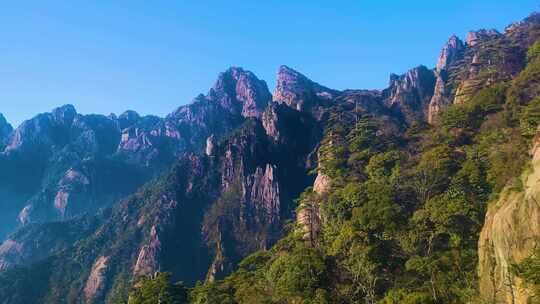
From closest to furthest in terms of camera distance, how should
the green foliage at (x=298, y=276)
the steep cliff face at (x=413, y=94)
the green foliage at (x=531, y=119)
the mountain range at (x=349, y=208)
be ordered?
the mountain range at (x=349, y=208)
the green foliage at (x=298, y=276)
the green foliage at (x=531, y=119)
the steep cliff face at (x=413, y=94)

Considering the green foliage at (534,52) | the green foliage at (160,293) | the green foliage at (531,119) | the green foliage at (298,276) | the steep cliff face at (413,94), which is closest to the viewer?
the green foliage at (298,276)

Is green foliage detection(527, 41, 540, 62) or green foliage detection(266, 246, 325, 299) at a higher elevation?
green foliage detection(527, 41, 540, 62)

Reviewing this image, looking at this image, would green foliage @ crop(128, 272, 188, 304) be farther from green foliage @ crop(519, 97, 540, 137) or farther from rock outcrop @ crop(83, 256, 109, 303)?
rock outcrop @ crop(83, 256, 109, 303)

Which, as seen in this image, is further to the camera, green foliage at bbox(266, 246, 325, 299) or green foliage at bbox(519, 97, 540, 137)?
green foliage at bbox(519, 97, 540, 137)

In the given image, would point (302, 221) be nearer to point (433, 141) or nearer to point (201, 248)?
point (433, 141)

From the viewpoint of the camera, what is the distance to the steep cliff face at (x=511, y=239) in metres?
28.9

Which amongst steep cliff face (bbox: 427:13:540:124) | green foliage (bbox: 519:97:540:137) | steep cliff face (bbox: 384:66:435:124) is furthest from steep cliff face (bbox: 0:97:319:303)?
green foliage (bbox: 519:97:540:137)

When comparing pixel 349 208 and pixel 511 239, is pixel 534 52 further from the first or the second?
pixel 511 239

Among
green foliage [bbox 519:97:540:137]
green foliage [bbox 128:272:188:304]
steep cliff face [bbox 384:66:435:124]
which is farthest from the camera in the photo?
steep cliff face [bbox 384:66:435:124]

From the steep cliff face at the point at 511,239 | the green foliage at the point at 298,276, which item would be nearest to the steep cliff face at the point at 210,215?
the green foliage at the point at 298,276

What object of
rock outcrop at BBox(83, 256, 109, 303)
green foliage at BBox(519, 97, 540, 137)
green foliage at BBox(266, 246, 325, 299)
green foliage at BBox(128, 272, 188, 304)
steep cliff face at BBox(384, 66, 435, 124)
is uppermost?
steep cliff face at BBox(384, 66, 435, 124)

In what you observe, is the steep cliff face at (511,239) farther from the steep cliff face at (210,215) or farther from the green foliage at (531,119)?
the steep cliff face at (210,215)

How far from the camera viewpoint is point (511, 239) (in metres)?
30.1

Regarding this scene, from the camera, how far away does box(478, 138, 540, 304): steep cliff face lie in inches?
1137
